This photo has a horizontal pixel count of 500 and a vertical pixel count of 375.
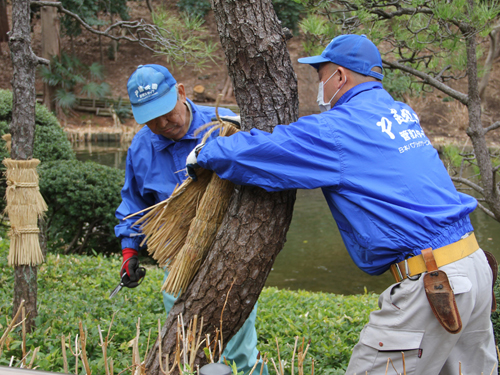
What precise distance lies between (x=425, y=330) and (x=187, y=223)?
1.21 m

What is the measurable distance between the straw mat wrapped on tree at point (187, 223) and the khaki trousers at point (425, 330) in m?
0.85

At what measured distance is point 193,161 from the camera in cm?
217

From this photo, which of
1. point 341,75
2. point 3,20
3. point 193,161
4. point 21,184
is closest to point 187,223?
point 193,161

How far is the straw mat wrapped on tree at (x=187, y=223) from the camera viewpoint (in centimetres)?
224

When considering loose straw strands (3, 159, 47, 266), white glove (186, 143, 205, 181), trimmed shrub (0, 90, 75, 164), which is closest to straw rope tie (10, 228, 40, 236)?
loose straw strands (3, 159, 47, 266)

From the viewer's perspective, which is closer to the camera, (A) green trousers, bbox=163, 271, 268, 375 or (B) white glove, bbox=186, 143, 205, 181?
(B) white glove, bbox=186, 143, 205, 181

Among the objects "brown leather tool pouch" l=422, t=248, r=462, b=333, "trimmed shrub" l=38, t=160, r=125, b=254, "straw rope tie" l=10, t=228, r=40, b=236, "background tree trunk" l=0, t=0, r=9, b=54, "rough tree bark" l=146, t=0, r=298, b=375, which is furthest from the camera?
"background tree trunk" l=0, t=0, r=9, b=54

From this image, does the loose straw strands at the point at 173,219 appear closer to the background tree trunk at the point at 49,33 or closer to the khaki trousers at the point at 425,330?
the khaki trousers at the point at 425,330

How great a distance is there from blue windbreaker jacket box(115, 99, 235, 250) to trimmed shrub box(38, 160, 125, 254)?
2872 millimetres

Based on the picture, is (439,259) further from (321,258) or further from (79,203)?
(321,258)

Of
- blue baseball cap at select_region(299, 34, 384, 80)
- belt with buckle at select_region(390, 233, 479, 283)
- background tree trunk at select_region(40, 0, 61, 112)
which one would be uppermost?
background tree trunk at select_region(40, 0, 61, 112)

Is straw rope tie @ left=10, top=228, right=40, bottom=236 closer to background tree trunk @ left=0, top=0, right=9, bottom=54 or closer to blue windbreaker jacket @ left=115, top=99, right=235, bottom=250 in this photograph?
blue windbreaker jacket @ left=115, top=99, right=235, bottom=250

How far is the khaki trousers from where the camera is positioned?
1.95 metres

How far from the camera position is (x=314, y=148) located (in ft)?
6.31
